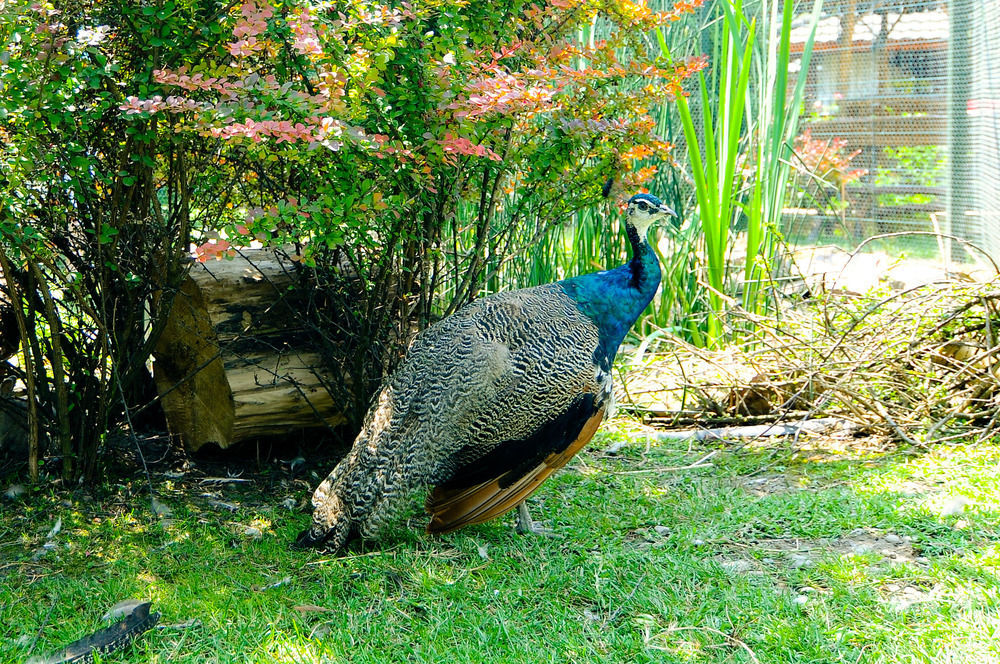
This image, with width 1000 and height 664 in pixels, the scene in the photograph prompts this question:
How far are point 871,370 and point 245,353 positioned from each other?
310 centimetres

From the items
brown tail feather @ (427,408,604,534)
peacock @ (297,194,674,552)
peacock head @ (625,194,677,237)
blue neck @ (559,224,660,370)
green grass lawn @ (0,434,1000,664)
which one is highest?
peacock head @ (625,194,677,237)

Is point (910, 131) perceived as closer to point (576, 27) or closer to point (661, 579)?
point (576, 27)

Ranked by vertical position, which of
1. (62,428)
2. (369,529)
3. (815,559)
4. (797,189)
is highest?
(797,189)

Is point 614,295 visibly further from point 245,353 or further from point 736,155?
point 736,155

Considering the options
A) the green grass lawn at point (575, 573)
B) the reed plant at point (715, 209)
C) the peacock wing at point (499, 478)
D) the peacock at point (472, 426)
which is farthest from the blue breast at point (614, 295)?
the reed plant at point (715, 209)

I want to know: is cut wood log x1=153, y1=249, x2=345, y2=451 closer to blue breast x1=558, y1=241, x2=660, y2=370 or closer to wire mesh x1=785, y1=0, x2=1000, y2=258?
blue breast x1=558, y1=241, x2=660, y2=370

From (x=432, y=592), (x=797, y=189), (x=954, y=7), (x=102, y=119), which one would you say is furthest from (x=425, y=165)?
(x=954, y=7)

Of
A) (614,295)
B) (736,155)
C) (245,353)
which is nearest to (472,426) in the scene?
(614,295)

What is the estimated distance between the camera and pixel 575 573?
3.31 meters

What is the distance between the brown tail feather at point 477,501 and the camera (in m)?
3.42

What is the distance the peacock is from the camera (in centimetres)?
339

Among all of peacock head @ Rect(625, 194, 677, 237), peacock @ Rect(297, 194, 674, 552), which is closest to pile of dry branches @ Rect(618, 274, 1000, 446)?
peacock head @ Rect(625, 194, 677, 237)

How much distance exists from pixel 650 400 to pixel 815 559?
6.85 ft

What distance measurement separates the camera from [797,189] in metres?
6.73
